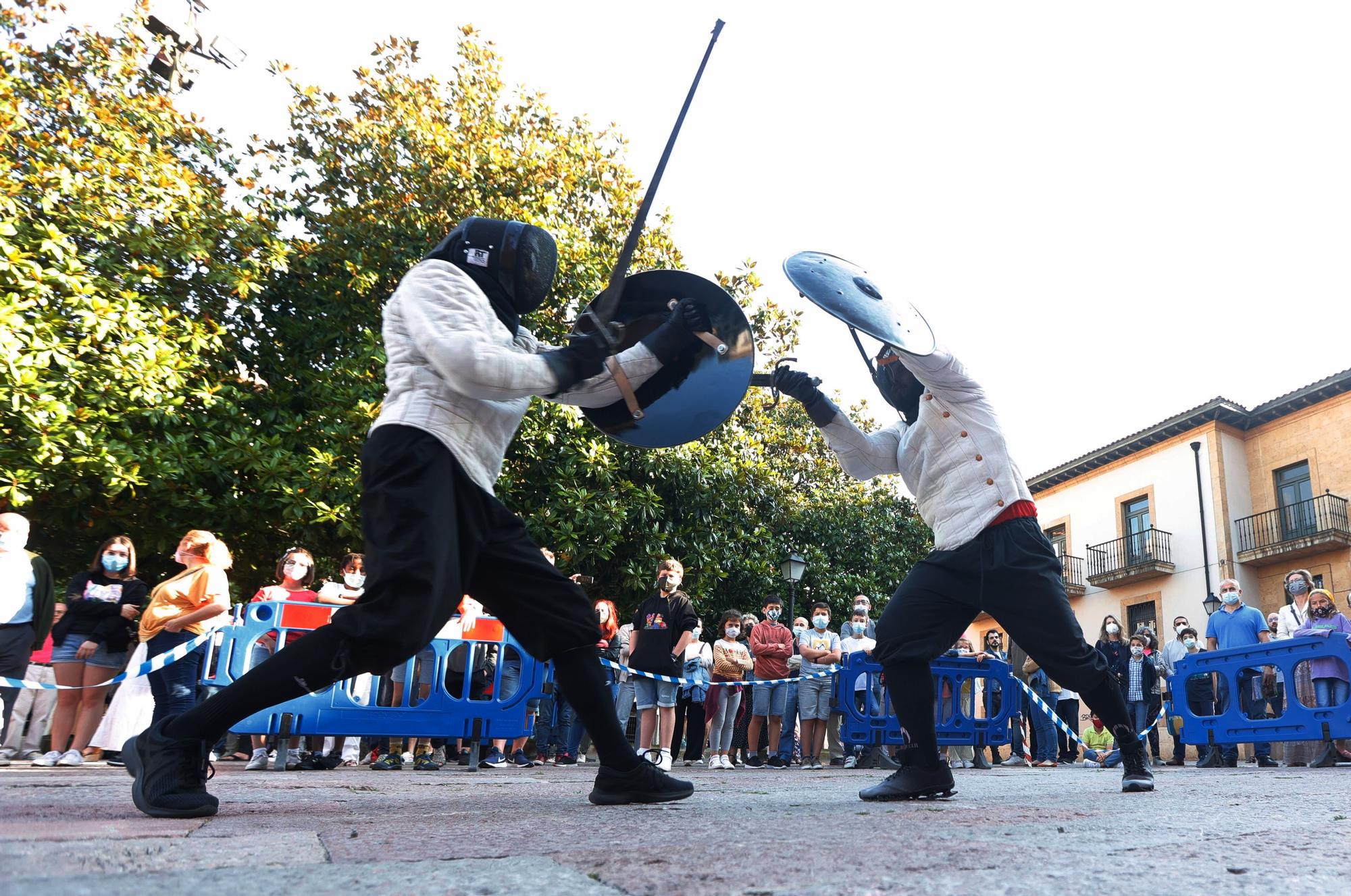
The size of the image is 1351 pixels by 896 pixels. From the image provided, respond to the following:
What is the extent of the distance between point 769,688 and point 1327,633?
5.16 m

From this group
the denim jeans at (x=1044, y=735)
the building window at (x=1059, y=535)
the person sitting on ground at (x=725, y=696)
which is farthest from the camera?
the building window at (x=1059, y=535)

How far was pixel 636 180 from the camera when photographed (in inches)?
627

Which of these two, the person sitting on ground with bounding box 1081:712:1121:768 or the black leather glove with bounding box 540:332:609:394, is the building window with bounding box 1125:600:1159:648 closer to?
the person sitting on ground with bounding box 1081:712:1121:768

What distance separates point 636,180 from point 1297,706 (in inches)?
448

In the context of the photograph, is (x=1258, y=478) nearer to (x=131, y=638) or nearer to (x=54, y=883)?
(x=131, y=638)

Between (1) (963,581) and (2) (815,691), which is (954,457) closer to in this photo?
(1) (963,581)

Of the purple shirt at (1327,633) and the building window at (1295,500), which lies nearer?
the purple shirt at (1327,633)

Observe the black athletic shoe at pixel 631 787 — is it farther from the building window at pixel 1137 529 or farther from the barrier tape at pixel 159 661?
the building window at pixel 1137 529

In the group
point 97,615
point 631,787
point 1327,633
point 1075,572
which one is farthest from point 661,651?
point 1075,572

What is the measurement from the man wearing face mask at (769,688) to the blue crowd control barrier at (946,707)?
1018 mm

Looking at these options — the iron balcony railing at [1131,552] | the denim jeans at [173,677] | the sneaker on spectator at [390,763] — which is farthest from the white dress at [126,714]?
the iron balcony railing at [1131,552]

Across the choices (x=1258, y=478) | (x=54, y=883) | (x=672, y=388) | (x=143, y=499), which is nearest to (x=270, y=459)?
(x=143, y=499)

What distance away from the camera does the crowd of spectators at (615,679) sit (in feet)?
23.4

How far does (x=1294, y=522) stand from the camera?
26625 mm
